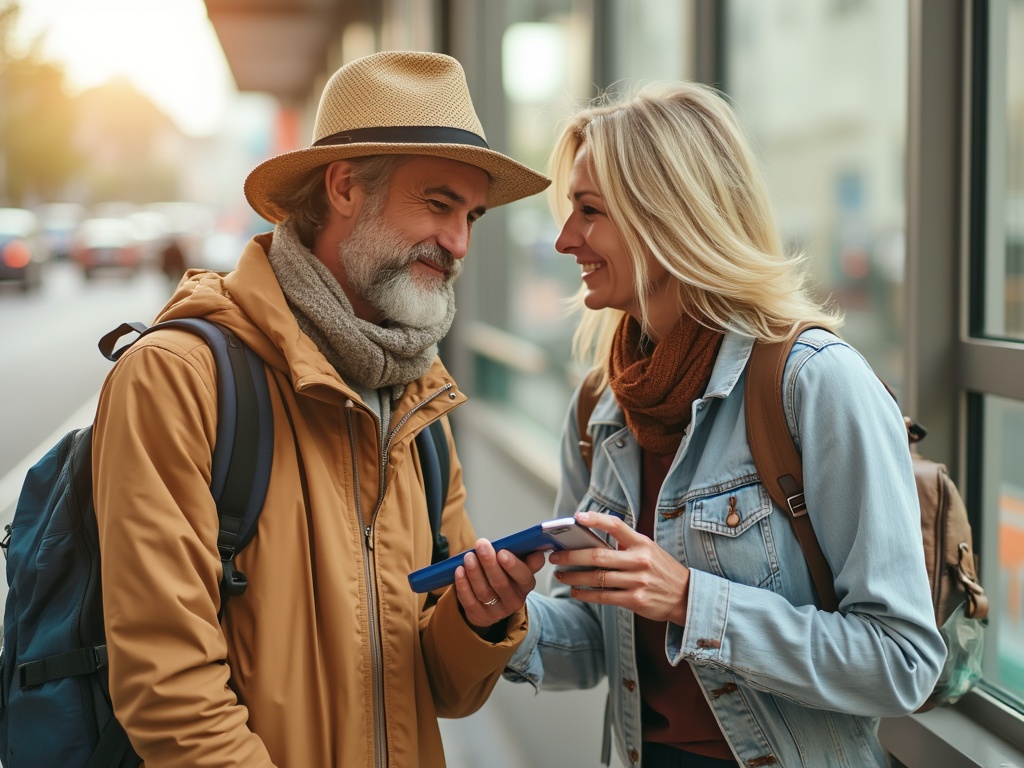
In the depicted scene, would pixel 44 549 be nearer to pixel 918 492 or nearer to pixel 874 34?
pixel 918 492

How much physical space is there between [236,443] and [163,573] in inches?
9.7

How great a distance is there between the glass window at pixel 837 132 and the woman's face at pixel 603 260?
1.99m

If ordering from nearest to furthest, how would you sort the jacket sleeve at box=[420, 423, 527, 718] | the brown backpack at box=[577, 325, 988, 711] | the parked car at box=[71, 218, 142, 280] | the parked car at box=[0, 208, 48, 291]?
the brown backpack at box=[577, 325, 988, 711] < the jacket sleeve at box=[420, 423, 527, 718] < the parked car at box=[0, 208, 48, 291] < the parked car at box=[71, 218, 142, 280]

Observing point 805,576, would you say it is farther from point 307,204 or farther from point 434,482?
point 307,204

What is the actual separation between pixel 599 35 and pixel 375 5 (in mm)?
7944

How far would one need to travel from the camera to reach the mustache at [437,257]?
1995 millimetres

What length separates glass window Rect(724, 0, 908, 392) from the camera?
13.3 ft

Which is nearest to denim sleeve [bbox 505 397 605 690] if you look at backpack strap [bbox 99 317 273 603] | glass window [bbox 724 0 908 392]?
backpack strap [bbox 99 317 273 603]

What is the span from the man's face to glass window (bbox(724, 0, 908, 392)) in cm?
218

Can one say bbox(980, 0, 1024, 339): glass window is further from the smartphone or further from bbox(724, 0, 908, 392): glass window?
bbox(724, 0, 908, 392): glass window

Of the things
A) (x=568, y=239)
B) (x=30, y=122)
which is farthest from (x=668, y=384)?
(x=30, y=122)

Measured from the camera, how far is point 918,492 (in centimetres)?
183

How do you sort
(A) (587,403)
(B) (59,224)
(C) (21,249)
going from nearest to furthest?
(A) (587,403) < (C) (21,249) < (B) (59,224)

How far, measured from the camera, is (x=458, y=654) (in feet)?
6.25
